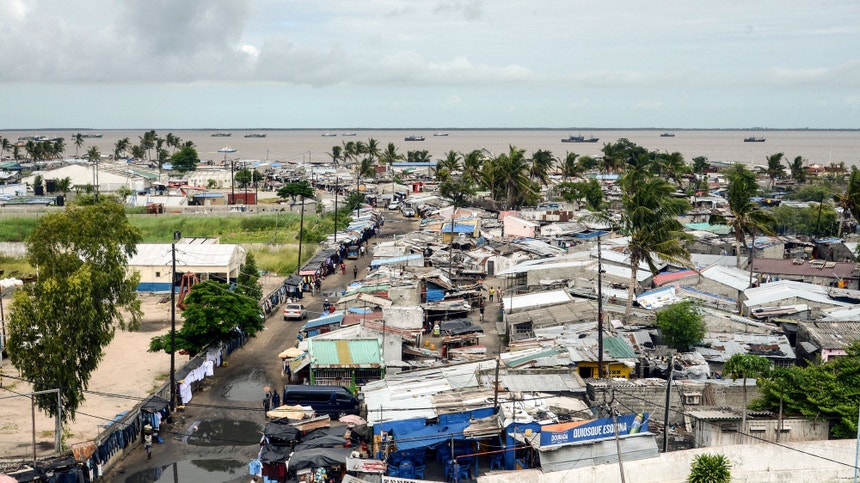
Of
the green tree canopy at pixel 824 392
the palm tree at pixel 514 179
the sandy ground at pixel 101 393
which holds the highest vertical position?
the palm tree at pixel 514 179

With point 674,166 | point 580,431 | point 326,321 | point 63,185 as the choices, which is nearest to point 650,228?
point 326,321

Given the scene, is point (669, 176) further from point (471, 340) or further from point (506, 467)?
point (506, 467)

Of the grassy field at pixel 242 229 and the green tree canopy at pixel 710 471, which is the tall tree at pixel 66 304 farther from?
the grassy field at pixel 242 229

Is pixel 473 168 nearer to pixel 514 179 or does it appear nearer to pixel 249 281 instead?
pixel 514 179

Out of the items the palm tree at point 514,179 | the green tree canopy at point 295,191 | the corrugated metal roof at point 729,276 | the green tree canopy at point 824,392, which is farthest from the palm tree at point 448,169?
the green tree canopy at point 824,392

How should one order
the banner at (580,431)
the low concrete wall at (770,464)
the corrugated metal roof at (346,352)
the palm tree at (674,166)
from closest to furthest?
the banner at (580,431)
the low concrete wall at (770,464)
the corrugated metal roof at (346,352)
the palm tree at (674,166)

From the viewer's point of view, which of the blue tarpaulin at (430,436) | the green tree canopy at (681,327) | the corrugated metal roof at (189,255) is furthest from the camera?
the corrugated metal roof at (189,255)
